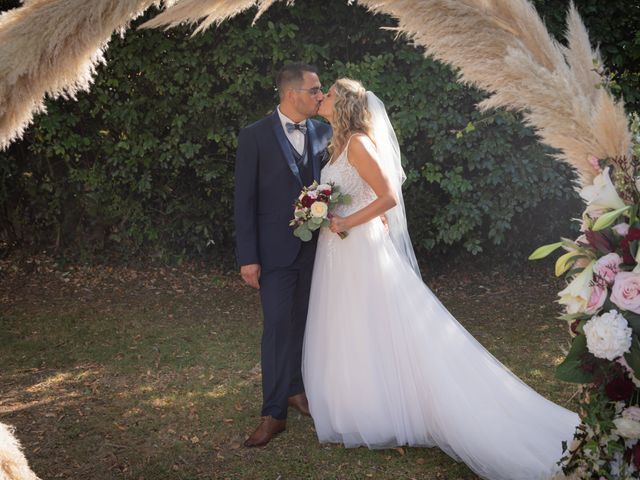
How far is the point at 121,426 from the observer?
482 centimetres

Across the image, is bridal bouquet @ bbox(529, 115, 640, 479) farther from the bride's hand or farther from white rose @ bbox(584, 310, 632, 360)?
the bride's hand

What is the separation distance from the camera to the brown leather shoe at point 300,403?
15.9 feet

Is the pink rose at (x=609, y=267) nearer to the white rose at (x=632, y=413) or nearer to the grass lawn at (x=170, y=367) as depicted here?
the white rose at (x=632, y=413)

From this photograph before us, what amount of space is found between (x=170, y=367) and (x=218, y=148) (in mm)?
2762

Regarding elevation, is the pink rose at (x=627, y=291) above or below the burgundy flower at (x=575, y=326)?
above

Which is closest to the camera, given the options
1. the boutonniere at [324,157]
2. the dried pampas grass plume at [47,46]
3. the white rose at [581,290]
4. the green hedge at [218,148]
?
the dried pampas grass plume at [47,46]

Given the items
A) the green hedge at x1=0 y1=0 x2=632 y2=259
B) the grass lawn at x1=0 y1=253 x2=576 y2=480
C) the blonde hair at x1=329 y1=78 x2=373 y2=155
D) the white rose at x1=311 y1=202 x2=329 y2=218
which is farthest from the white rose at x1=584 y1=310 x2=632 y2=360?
the green hedge at x1=0 y1=0 x2=632 y2=259

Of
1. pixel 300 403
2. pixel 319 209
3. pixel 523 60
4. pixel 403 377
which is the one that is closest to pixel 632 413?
pixel 523 60

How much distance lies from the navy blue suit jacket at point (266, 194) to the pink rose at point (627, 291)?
2.57 metres

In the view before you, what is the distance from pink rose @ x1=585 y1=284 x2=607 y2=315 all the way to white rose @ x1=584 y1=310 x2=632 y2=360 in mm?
41

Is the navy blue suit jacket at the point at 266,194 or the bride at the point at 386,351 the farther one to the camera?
the navy blue suit jacket at the point at 266,194

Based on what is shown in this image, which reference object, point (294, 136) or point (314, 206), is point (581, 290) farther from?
point (294, 136)

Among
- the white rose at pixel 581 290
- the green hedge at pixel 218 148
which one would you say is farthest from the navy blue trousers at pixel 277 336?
the green hedge at pixel 218 148

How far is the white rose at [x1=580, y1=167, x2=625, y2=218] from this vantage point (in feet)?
7.14
